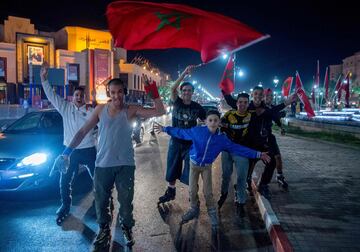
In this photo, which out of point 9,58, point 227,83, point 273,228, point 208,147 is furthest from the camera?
point 9,58

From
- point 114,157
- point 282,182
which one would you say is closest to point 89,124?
point 114,157

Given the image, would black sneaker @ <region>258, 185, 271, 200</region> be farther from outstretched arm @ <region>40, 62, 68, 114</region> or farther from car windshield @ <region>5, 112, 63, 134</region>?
car windshield @ <region>5, 112, 63, 134</region>

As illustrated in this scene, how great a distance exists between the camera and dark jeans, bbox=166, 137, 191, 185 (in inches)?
238

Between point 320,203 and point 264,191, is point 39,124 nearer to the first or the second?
point 264,191

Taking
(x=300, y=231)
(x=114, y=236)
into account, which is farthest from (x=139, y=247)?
(x=300, y=231)

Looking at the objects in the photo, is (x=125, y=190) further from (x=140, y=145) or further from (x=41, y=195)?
(x=140, y=145)

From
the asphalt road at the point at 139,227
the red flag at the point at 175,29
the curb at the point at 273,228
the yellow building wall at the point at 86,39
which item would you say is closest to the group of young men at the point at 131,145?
the asphalt road at the point at 139,227

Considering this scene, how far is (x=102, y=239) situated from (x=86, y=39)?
58356mm

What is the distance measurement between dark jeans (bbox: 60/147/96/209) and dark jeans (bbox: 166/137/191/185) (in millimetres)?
1251

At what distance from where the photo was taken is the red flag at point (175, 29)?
485 centimetres

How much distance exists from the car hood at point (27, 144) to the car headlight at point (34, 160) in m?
0.06

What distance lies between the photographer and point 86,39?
194 ft

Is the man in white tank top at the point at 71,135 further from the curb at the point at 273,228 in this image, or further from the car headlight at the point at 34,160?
the curb at the point at 273,228

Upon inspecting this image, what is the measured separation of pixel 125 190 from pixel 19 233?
69.7 inches
